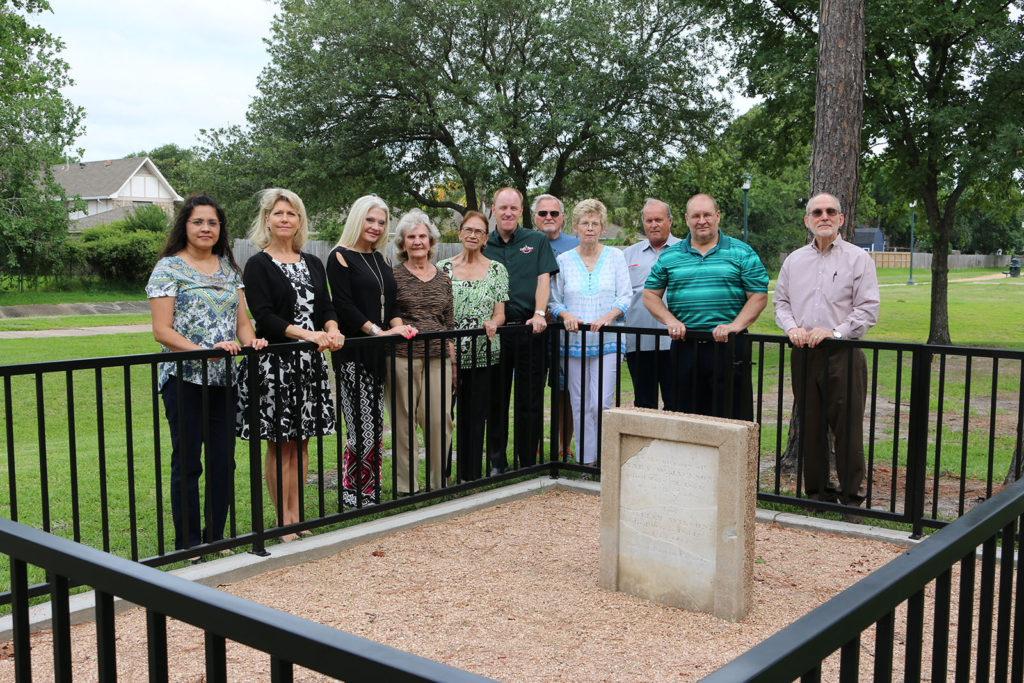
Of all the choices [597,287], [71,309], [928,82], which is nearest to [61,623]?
[597,287]

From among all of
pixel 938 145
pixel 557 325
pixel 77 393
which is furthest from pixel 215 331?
pixel 938 145

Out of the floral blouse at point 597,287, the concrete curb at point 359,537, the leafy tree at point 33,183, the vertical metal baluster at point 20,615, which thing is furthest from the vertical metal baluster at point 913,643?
the leafy tree at point 33,183

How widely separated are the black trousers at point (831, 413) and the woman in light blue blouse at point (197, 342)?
11.0 feet

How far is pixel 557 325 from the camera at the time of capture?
6.91 meters

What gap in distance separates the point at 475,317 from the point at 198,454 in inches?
89.3

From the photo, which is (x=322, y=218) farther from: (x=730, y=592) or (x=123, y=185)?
(x=123, y=185)

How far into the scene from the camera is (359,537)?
17.9ft

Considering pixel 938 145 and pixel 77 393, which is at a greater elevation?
pixel 938 145

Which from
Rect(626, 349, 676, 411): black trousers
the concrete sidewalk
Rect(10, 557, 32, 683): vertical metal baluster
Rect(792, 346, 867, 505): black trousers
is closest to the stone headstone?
Rect(792, 346, 867, 505): black trousers

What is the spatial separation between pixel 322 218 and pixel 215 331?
849 inches

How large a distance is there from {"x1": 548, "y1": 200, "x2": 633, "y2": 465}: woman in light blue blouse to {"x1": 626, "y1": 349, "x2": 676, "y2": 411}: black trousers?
0.23 metres

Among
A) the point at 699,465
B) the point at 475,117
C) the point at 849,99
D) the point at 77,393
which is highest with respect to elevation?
the point at 475,117

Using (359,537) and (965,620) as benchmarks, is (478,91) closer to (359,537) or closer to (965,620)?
(359,537)

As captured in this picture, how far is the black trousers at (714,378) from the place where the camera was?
6.02 metres
